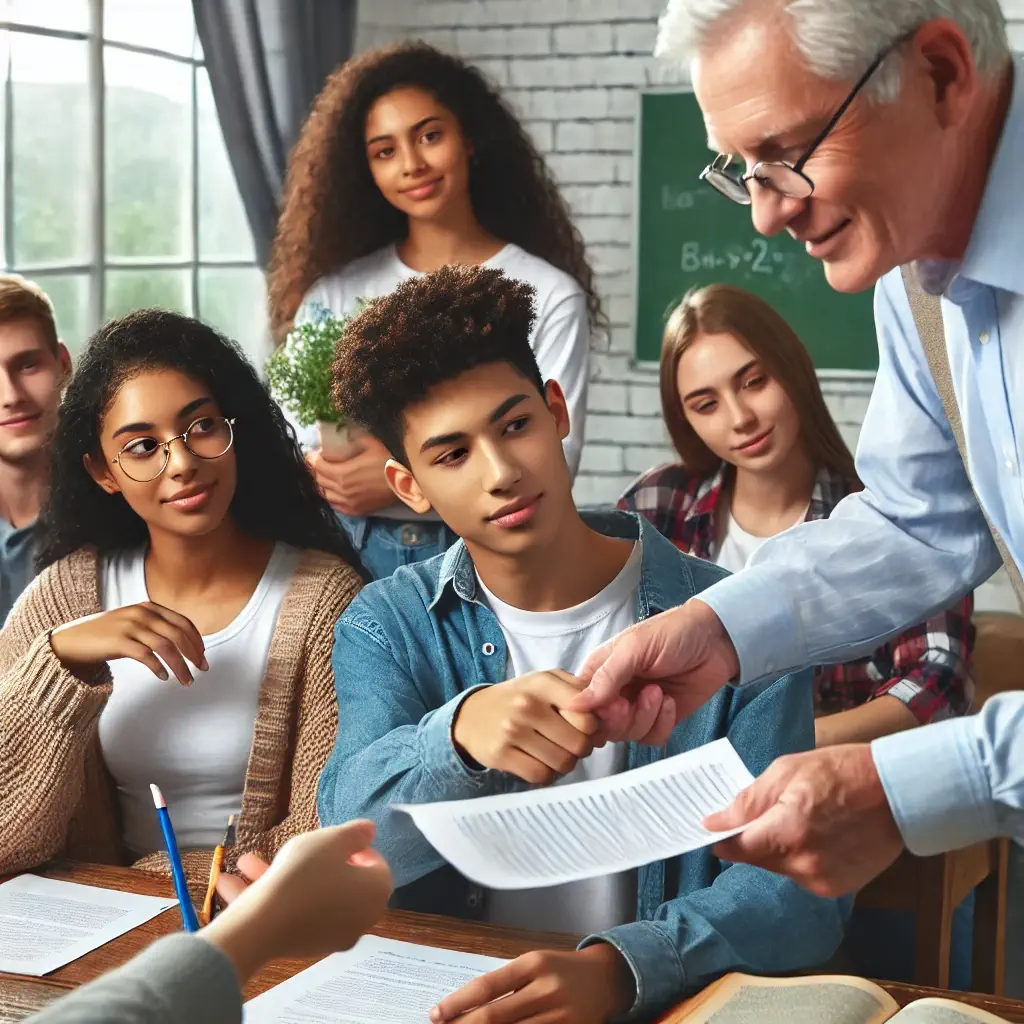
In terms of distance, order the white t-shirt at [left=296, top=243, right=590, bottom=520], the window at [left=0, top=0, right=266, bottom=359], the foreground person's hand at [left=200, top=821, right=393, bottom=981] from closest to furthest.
Answer: the foreground person's hand at [left=200, top=821, right=393, bottom=981] < the white t-shirt at [left=296, top=243, right=590, bottom=520] < the window at [left=0, top=0, right=266, bottom=359]

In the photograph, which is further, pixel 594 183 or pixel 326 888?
pixel 594 183

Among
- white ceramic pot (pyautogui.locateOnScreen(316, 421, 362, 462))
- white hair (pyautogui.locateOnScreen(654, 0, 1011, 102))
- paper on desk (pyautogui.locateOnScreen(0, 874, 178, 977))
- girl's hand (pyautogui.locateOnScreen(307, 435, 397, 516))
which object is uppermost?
white hair (pyautogui.locateOnScreen(654, 0, 1011, 102))

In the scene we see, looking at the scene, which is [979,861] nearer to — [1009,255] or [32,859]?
[1009,255]

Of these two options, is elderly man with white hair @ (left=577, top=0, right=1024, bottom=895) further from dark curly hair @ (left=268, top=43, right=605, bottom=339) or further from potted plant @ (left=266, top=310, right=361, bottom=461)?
dark curly hair @ (left=268, top=43, right=605, bottom=339)

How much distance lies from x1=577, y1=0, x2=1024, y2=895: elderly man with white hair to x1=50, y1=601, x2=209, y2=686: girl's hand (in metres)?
0.64

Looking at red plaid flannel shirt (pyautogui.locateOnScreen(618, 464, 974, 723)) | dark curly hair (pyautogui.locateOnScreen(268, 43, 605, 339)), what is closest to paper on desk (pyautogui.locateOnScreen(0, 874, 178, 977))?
red plaid flannel shirt (pyautogui.locateOnScreen(618, 464, 974, 723))

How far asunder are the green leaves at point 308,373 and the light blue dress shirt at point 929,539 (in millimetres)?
920

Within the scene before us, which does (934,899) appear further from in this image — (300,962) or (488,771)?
(300,962)

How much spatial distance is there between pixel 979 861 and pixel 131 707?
1.28m

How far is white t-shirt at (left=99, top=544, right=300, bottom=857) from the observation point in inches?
74.6

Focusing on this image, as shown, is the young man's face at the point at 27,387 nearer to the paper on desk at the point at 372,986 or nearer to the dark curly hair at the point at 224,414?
the dark curly hair at the point at 224,414

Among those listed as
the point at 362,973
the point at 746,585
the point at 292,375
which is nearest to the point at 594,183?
the point at 292,375

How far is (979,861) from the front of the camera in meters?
2.12

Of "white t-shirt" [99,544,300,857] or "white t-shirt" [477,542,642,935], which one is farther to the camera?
"white t-shirt" [99,544,300,857]
